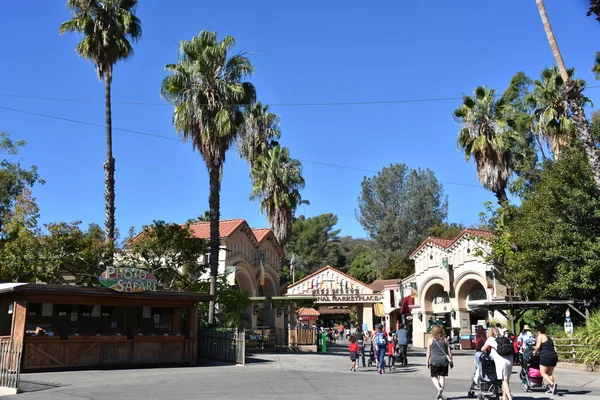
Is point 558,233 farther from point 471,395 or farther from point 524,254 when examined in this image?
point 471,395

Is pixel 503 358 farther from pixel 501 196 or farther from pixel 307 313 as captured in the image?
pixel 307 313

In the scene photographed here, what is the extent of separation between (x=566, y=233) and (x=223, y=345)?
14.3 m

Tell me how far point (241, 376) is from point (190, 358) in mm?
5492

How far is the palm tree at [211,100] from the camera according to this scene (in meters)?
24.6

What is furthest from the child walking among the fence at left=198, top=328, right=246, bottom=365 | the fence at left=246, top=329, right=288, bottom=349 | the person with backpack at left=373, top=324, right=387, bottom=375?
the fence at left=246, top=329, right=288, bottom=349

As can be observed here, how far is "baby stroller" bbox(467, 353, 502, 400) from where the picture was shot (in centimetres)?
1169

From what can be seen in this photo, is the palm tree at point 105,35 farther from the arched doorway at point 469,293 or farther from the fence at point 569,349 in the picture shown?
the arched doorway at point 469,293

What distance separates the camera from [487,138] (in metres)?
32.1

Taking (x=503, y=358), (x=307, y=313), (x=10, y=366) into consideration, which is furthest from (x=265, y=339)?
(x=307, y=313)

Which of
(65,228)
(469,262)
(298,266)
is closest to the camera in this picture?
(65,228)

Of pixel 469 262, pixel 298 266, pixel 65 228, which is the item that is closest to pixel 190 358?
pixel 65 228

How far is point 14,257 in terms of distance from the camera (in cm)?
2367

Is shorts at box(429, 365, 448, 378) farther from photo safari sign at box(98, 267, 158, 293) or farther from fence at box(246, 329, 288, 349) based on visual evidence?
fence at box(246, 329, 288, 349)

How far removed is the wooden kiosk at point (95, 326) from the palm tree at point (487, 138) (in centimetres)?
1815
